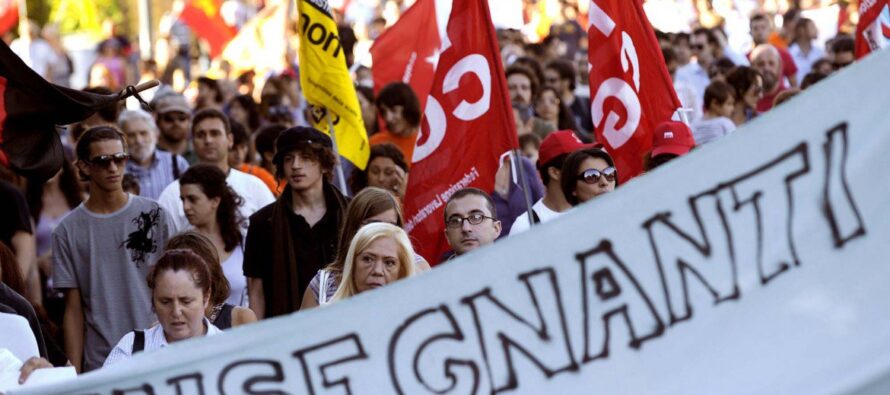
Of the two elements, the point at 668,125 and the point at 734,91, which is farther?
the point at 734,91

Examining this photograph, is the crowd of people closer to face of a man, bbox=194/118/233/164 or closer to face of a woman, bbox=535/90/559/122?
face of a man, bbox=194/118/233/164

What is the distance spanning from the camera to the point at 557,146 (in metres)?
8.47

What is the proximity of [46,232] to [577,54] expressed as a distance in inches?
451

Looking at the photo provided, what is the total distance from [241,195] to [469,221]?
239 cm

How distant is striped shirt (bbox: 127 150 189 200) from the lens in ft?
35.0

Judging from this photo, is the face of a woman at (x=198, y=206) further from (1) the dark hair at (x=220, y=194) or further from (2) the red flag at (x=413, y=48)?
(2) the red flag at (x=413, y=48)

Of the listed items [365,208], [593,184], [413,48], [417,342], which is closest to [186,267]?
[365,208]

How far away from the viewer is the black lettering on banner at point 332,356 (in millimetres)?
4492

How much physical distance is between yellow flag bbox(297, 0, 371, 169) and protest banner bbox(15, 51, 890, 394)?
5.14 metres

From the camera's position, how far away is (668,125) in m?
8.32

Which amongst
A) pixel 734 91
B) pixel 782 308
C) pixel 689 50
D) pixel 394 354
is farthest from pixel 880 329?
pixel 689 50

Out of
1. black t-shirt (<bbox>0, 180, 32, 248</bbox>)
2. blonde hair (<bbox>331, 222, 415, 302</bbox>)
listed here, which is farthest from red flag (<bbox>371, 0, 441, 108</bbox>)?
blonde hair (<bbox>331, 222, 415, 302</bbox>)

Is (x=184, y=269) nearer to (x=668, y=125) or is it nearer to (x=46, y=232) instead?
(x=668, y=125)

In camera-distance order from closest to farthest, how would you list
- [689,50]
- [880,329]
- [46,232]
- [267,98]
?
1. [880,329]
2. [46,232]
3. [267,98]
4. [689,50]
